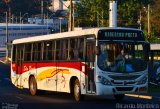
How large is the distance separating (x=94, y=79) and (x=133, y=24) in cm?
7942

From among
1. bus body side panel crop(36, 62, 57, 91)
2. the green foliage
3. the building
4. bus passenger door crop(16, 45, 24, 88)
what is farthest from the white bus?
the building

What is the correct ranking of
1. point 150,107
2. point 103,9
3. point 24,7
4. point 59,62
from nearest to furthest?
point 150,107 < point 59,62 < point 103,9 < point 24,7

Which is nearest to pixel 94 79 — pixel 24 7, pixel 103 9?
pixel 103 9

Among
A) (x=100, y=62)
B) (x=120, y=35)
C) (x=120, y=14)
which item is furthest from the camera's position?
(x=120, y=14)

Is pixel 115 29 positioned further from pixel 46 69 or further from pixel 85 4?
pixel 85 4

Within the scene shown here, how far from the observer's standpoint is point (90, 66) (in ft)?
72.3

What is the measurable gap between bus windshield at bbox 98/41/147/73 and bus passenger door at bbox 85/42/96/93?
0.40 meters

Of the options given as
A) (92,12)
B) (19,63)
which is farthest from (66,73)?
(92,12)

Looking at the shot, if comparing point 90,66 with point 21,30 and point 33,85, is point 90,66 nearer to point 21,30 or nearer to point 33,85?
point 33,85

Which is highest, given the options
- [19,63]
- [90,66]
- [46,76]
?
[90,66]

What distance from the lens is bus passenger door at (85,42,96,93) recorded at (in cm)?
2188

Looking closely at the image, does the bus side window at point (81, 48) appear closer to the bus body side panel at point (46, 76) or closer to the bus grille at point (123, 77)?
the bus grille at point (123, 77)

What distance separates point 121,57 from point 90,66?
122cm

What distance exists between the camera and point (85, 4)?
100438 mm
